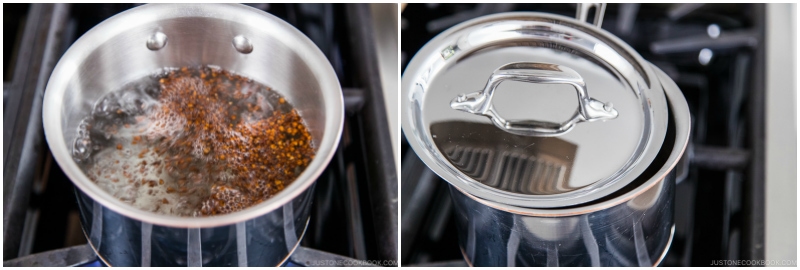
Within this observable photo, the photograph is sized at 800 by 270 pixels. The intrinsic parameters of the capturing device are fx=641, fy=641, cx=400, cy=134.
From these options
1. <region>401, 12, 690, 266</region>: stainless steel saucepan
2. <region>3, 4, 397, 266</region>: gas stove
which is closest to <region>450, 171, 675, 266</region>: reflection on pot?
<region>401, 12, 690, 266</region>: stainless steel saucepan

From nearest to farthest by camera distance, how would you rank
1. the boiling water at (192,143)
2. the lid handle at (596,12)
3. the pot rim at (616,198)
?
1. the pot rim at (616,198)
2. the boiling water at (192,143)
3. the lid handle at (596,12)

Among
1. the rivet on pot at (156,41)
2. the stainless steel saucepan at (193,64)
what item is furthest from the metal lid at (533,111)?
the rivet on pot at (156,41)

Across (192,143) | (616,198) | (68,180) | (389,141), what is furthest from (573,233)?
(68,180)

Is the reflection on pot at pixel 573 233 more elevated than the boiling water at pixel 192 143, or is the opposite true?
the boiling water at pixel 192 143

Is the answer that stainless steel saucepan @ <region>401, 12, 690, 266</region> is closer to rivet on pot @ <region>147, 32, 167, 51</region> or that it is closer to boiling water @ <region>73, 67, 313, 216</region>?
boiling water @ <region>73, 67, 313, 216</region>

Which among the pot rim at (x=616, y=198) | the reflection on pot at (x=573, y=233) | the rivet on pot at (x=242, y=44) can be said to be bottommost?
the reflection on pot at (x=573, y=233)

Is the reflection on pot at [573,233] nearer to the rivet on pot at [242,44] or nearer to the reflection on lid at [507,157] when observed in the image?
the reflection on lid at [507,157]

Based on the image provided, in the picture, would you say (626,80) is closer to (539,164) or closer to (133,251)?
(539,164)
